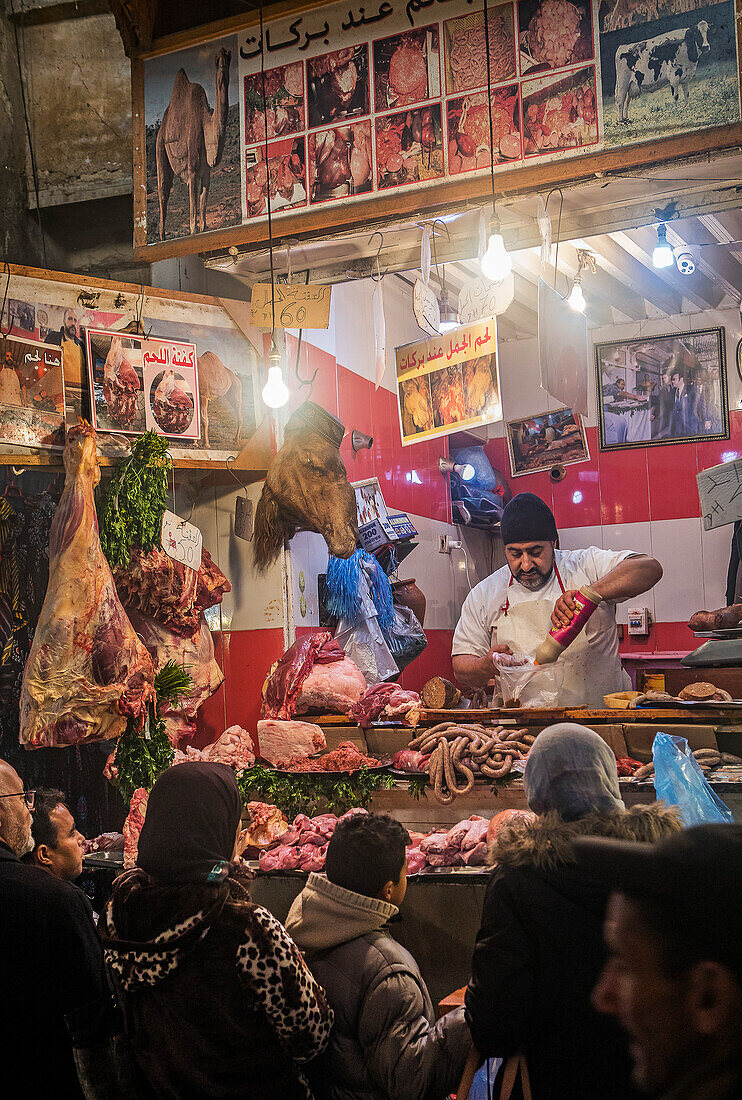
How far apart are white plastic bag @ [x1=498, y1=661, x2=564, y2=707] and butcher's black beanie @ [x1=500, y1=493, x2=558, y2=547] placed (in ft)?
2.93

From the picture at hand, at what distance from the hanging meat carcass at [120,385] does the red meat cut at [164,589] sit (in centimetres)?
86

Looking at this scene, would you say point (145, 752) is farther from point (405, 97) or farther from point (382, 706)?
point (405, 97)

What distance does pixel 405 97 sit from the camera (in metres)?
4.68

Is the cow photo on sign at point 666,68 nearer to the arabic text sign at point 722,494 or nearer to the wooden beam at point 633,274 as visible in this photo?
the arabic text sign at point 722,494

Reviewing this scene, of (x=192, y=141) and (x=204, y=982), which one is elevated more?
(x=192, y=141)

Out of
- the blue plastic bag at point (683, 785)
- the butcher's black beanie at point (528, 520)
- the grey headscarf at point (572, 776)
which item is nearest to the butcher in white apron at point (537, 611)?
the butcher's black beanie at point (528, 520)

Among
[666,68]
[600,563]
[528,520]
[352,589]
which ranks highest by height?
[666,68]

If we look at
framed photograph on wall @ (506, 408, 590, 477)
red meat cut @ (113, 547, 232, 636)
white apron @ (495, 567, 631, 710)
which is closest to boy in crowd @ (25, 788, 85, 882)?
red meat cut @ (113, 547, 232, 636)

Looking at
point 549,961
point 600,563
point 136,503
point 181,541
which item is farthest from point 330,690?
point 549,961

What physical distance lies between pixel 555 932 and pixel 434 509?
23.6ft

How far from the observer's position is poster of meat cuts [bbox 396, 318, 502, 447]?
486cm

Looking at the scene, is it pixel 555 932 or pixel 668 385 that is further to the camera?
pixel 668 385

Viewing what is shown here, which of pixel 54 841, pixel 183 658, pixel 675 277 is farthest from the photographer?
pixel 675 277

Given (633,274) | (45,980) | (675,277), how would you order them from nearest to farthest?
(45,980) → (633,274) → (675,277)
